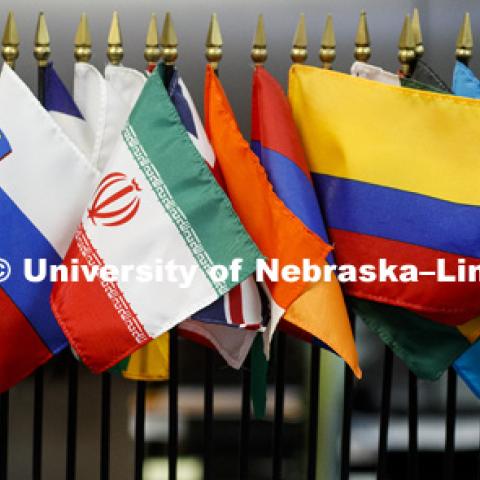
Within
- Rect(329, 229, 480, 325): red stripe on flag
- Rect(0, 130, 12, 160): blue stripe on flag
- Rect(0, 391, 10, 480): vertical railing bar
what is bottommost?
Rect(0, 391, 10, 480): vertical railing bar

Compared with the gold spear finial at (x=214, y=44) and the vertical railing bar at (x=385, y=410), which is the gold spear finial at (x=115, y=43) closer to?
the gold spear finial at (x=214, y=44)

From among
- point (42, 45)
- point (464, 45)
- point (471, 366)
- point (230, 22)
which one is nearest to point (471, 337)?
point (471, 366)

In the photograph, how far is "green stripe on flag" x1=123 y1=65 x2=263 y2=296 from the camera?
51.8 inches

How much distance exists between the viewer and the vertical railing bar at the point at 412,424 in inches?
60.6

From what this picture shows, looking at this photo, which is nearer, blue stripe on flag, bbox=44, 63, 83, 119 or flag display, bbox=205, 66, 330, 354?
flag display, bbox=205, 66, 330, 354

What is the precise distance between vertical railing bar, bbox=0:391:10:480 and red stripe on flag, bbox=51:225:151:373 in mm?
247

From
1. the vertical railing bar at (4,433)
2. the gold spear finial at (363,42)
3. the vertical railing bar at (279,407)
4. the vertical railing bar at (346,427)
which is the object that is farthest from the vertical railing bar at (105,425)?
the gold spear finial at (363,42)

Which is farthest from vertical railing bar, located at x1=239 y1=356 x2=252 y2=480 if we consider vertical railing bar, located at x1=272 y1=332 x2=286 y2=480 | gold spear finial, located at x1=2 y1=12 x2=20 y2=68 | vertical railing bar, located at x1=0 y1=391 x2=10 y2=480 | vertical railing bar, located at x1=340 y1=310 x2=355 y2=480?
gold spear finial, located at x1=2 y1=12 x2=20 y2=68

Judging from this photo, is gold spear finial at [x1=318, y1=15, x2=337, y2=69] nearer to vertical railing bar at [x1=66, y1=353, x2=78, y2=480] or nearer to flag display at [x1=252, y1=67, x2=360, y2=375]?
flag display at [x1=252, y1=67, x2=360, y2=375]

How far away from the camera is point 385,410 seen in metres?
1.53

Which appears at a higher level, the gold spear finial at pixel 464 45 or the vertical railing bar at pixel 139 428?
the gold spear finial at pixel 464 45

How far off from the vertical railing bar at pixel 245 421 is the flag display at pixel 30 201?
0.32 meters

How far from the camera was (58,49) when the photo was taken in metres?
1.65

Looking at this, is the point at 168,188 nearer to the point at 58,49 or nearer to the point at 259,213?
the point at 259,213
